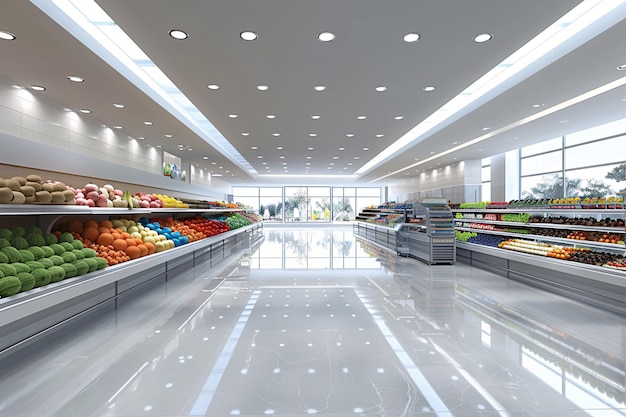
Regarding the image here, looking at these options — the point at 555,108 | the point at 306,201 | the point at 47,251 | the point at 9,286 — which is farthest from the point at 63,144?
the point at 306,201

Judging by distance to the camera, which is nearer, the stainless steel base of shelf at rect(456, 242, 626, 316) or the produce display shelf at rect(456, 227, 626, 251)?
the stainless steel base of shelf at rect(456, 242, 626, 316)

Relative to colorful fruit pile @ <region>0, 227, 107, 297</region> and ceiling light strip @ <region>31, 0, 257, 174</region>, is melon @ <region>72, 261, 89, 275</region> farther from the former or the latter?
ceiling light strip @ <region>31, 0, 257, 174</region>

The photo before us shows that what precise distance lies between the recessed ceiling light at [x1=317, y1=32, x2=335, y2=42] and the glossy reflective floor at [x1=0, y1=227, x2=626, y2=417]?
372 cm

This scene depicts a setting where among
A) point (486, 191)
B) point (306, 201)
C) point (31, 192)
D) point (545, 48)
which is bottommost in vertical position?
point (31, 192)

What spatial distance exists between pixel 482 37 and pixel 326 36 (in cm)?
206

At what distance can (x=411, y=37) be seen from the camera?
473cm

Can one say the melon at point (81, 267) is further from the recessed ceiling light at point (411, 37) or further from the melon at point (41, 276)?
the recessed ceiling light at point (411, 37)

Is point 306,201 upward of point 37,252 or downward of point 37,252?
upward

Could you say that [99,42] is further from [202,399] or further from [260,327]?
[202,399]

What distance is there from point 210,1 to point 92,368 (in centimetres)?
386

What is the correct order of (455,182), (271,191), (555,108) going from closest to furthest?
(555,108) → (455,182) → (271,191)

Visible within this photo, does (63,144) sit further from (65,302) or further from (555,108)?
(555,108)

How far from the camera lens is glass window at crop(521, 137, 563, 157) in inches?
474

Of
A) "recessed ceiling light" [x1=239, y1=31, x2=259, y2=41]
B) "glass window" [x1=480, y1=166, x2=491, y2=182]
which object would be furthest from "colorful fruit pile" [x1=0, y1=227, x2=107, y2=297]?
"glass window" [x1=480, y1=166, x2=491, y2=182]
